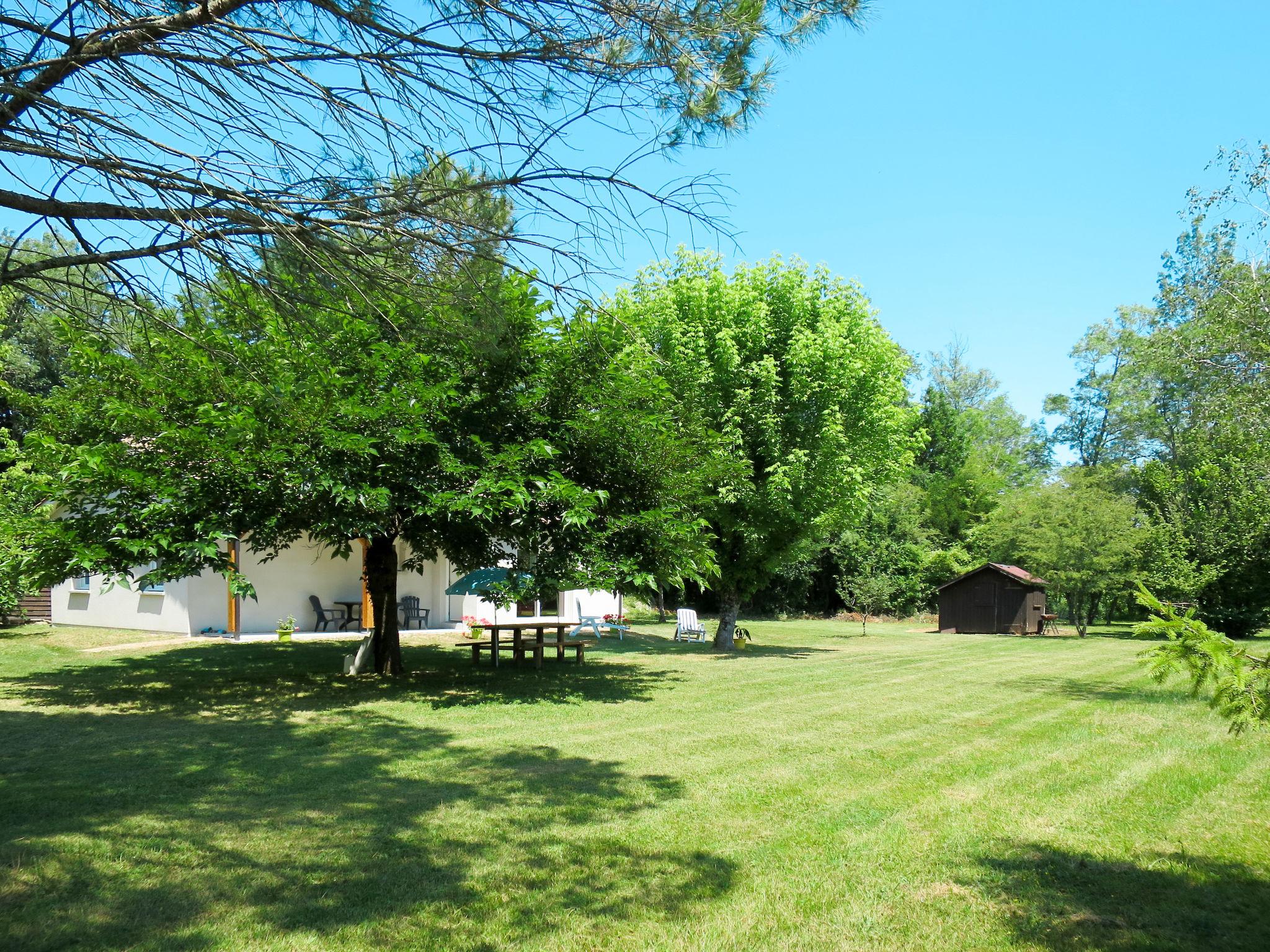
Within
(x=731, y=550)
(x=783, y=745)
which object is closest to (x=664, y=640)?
(x=731, y=550)

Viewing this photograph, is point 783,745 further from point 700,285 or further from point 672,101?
point 700,285

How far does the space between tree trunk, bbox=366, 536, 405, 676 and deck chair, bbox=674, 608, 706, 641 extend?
10.1m

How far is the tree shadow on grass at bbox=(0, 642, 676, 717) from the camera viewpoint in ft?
36.9

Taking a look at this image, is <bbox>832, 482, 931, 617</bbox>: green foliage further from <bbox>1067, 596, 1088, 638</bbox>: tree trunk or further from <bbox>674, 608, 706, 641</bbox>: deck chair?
<bbox>674, 608, 706, 641</bbox>: deck chair

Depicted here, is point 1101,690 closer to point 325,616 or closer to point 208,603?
point 325,616

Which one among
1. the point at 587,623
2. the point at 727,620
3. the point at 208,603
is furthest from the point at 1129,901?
the point at 208,603

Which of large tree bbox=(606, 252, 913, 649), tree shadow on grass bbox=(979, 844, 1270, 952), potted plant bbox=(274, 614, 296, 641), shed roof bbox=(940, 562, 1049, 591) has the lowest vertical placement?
tree shadow on grass bbox=(979, 844, 1270, 952)

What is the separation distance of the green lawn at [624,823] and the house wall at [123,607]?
8.78 metres

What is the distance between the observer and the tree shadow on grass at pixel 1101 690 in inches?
477

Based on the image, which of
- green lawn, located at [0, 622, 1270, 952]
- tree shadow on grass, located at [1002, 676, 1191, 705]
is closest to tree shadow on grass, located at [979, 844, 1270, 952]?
green lawn, located at [0, 622, 1270, 952]

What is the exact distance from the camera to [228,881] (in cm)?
456

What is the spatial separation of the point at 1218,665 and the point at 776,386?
14488mm

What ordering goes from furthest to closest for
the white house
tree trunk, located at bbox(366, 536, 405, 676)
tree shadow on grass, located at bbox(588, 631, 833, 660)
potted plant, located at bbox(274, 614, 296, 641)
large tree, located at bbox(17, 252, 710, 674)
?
the white house < potted plant, located at bbox(274, 614, 296, 641) < tree shadow on grass, located at bbox(588, 631, 833, 660) < tree trunk, located at bbox(366, 536, 405, 676) < large tree, located at bbox(17, 252, 710, 674)

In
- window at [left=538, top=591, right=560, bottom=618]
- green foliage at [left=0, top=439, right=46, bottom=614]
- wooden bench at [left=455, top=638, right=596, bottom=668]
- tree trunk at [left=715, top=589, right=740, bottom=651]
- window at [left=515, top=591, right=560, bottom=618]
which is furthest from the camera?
window at [left=538, top=591, right=560, bottom=618]
